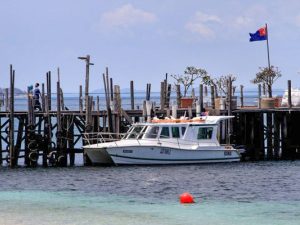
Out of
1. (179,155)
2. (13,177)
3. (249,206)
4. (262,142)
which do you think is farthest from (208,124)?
(249,206)

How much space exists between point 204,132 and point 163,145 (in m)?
2.46

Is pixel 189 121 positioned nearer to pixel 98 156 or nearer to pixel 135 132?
pixel 135 132

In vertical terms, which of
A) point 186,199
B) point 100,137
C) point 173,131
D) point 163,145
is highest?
point 173,131

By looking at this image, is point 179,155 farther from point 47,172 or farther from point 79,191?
point 79,191

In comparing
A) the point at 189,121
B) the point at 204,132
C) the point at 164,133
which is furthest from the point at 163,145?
the point at 204,132

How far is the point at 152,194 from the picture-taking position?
36781 millimetres

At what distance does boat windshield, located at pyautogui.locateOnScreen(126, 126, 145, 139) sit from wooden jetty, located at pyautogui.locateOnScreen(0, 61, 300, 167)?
1.44 meters

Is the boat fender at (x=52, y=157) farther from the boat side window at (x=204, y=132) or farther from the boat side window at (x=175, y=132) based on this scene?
the boat side window at (x=204, y=132)

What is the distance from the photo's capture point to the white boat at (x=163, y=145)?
158 feet

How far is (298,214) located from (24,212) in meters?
8.91

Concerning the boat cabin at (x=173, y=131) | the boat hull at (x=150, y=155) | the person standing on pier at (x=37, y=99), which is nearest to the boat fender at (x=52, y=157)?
the boat hull at (x=150, y=155)

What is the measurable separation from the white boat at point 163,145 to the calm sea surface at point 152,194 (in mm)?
781

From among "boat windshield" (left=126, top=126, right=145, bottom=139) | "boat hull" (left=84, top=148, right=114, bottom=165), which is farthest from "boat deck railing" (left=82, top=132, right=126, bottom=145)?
"boat hull" (left=84, top=148, right=114, bottom=165)

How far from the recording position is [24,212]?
103 ft
